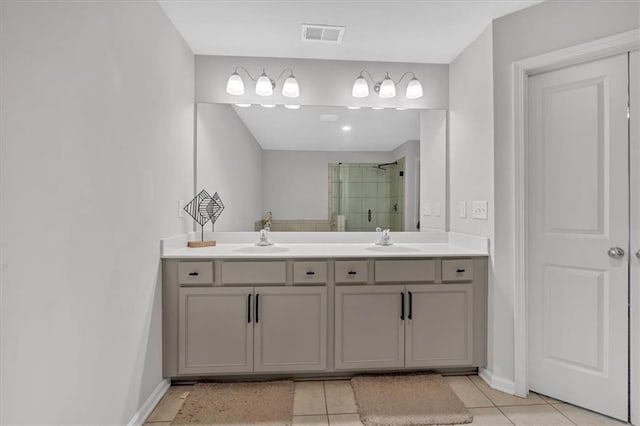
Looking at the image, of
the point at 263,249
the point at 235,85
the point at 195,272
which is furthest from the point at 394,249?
the point at 235,85

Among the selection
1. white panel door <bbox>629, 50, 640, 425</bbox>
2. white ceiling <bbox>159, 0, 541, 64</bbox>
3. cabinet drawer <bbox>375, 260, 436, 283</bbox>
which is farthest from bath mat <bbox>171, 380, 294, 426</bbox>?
white ceiling <bbox>159, 0, 541, 64</bbox>

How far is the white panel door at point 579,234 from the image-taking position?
182 cm

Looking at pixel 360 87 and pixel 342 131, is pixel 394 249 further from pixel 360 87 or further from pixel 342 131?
pixel 360 87

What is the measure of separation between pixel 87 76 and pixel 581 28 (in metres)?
2.45

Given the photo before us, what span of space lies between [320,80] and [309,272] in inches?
59.9

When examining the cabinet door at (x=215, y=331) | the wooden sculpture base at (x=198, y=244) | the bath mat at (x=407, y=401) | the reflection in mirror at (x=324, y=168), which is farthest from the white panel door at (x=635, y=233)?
the wooden sculpture base at (x=198, y=244)

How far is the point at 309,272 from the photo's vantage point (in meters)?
2.15

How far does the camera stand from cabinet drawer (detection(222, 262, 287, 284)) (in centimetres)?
211

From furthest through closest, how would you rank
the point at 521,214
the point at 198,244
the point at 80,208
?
the point at 198,244
the point at 521,214
the point at 80,208

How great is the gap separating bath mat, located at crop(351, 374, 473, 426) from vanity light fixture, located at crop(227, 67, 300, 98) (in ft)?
6.87

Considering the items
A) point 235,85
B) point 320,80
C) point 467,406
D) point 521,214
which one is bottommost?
point 467,406

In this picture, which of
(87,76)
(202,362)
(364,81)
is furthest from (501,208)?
(87,76)

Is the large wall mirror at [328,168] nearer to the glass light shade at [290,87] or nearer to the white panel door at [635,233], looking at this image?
the glass light shade at [290,87]

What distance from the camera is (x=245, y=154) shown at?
2.74 m
